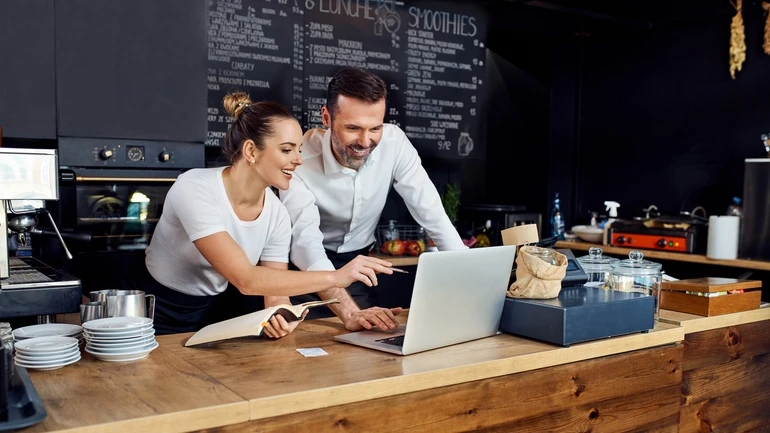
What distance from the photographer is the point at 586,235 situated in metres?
4.88

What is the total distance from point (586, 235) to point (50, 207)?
3.27 m

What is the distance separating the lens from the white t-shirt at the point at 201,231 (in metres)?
2.04

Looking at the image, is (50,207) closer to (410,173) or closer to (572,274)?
(410,173)

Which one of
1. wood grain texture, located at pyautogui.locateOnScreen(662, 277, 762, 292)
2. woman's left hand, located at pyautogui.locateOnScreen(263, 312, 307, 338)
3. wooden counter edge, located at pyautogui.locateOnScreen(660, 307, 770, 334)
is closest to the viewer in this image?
woman's left hand, located at pyautogui.locateOnScreen(263, 312, 307, 338)

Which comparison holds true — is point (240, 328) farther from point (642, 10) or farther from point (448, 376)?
point (642, 10)

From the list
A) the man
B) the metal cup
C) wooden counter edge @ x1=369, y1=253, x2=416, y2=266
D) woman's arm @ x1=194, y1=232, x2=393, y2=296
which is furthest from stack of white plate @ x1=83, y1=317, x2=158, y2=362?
wooden counter edge @ x1=369, y1=253, x2=416, y2=266

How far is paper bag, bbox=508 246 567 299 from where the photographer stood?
6.21 ft

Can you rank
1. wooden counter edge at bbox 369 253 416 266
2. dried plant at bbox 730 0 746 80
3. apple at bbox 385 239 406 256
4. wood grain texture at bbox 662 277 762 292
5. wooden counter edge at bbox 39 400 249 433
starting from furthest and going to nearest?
dried plant at bbox 730 0 746 80
apple at bbox 385 239 406 256
wooden counter edge at bbox 369 253 416 266
wood grain texture at bbox 662 277 762 292
wooden counter edge at bbox 39 400 249 433

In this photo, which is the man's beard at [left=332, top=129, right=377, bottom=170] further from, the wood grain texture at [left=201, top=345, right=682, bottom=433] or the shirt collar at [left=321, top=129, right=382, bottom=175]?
the wood grain texture at [left=201, top=345, right=682, bottom=433]

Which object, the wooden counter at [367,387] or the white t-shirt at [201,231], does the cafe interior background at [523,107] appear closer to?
the white t-shirt at [201,231]

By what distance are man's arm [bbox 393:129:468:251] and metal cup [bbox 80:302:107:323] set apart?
135 cm

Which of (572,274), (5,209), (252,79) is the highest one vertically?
(252,79)

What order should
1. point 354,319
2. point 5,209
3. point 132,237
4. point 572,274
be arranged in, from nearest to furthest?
point 5,209, point 354,319, point 572,274, point 132,237

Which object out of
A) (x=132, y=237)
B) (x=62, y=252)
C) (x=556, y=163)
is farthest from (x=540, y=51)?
(x=62, y=252)
